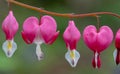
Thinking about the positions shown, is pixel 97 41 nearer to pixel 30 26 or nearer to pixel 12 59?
pixel 30 26

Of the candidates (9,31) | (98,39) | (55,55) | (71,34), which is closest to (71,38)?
(71,34)

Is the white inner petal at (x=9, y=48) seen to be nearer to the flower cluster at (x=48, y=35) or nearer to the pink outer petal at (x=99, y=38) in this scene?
the flower cluster at (x=48, y=35)

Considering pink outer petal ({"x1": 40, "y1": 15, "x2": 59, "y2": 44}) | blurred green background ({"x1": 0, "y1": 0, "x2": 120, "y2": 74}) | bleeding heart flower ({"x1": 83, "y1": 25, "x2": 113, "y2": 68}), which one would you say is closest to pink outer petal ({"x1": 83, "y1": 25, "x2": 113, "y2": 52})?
bleeding heart flower ({"x1": 83, "y1": 25, "x2": 113, "y2": 68})

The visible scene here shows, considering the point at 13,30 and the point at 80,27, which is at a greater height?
the point at 13,30

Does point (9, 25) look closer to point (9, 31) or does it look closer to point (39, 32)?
point (9, 31)

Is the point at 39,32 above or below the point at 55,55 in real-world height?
above

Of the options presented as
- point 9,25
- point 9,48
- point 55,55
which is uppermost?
point 9,25

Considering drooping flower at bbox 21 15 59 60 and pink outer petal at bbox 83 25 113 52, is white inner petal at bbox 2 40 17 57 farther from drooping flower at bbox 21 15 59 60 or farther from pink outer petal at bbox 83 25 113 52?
pink outer petal at bbox 83 25 113 52

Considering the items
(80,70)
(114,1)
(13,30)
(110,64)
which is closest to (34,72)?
(80,70)
